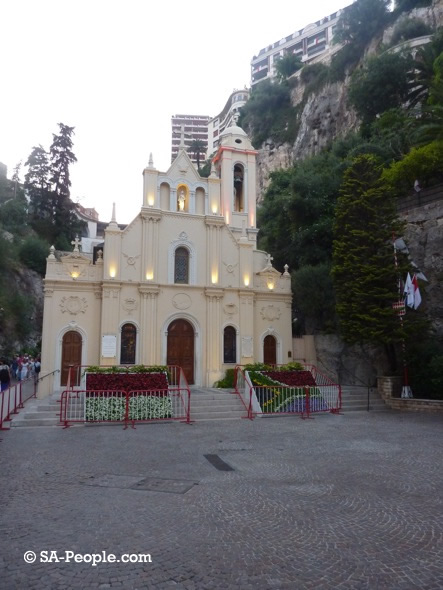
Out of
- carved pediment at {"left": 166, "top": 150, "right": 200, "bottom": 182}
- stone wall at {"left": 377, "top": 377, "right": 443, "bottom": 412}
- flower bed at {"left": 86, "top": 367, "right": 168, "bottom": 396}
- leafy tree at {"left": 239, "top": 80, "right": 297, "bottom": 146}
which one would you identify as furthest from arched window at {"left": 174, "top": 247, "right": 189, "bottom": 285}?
leafy tree at {"left": 239, "top": 80, "right": 297, "bottom": 146}

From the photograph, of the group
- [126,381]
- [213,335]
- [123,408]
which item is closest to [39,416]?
[123,408]

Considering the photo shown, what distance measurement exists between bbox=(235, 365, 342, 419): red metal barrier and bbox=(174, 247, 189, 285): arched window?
7.48m

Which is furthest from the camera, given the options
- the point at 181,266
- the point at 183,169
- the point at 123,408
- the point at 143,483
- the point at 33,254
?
the point at 33,254

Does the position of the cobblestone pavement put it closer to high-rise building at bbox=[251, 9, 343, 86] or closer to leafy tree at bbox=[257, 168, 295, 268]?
leafy tree at bbox=[257, 168, 295, 268]

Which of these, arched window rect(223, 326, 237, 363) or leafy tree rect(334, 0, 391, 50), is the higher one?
leafy tree rect(334, 0, 391, 50)

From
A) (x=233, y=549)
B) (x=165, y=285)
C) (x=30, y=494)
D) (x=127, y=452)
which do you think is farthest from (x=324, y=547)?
(x=165, y=285)

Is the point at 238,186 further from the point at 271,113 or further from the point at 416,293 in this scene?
the point at 271,113

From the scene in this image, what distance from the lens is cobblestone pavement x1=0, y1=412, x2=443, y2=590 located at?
14.5ft

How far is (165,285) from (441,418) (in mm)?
13977

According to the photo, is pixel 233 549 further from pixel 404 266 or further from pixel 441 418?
pixel 404 266

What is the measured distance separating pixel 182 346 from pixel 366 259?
1028cm

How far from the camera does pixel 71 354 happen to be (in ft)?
68.1

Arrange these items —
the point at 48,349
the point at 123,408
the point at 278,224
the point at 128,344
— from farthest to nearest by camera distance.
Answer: the point at 278,224
the point at 128,344
the point at 48,349
the point at 123,408

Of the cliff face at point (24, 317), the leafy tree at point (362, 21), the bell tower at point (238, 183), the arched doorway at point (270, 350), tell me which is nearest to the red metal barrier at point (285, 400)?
the arched doorway at point (270, 350)
